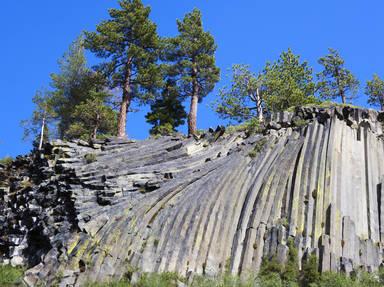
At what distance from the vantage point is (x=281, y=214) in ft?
71.8

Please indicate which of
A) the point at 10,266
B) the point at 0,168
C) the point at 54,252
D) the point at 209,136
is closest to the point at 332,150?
the point at 209,136

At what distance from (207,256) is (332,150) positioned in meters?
7.87

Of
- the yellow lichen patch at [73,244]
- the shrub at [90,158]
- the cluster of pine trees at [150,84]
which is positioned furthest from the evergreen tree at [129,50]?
the yellow lichen patch at [73,244]

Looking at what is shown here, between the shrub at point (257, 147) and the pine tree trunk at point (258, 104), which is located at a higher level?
the pine tree trunk at point (258, 104)

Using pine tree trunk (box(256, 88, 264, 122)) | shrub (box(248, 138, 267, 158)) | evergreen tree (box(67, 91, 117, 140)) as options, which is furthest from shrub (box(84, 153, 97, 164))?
pine tree trunk (box(256, 88, 264, 122))

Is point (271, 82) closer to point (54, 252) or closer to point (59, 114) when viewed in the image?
point (59, 114)

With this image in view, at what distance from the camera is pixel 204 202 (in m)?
22.3

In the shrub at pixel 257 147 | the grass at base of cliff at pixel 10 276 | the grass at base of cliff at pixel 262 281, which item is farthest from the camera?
the shrub at pixel 257 147

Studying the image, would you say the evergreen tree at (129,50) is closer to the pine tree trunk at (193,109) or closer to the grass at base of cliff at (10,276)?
the pine tree trunk at (193,109)

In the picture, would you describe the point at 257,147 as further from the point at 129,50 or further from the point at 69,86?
the point at 69,86

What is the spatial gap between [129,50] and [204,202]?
16.8m

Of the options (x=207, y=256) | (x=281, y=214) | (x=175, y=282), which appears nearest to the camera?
(x=175, y=282)

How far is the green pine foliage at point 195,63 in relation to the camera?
38781mm

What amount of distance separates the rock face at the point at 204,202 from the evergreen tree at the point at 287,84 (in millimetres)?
10421
